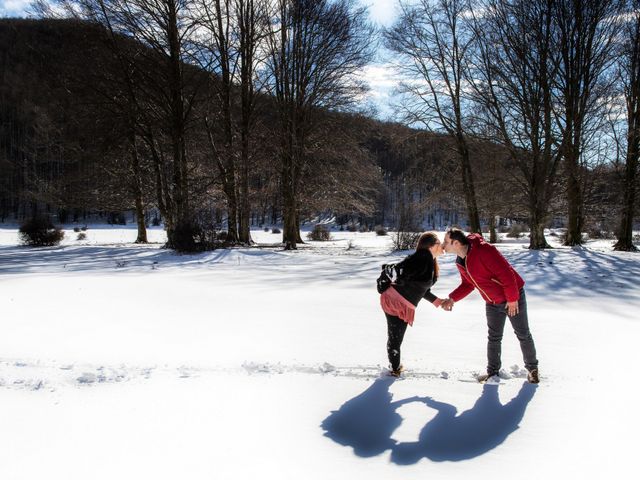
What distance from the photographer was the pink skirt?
12.0 ft

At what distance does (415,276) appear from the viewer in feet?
12.0

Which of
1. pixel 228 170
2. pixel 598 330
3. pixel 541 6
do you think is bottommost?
pixel 598 330

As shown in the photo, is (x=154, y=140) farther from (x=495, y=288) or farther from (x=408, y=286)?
(x=495, y=288)

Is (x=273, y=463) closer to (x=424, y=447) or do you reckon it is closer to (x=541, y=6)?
(x=424, y=447)

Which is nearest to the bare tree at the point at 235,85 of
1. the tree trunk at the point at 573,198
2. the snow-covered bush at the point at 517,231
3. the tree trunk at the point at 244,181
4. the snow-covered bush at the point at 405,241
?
the tree trunk at the point at 244,181

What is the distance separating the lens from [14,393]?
3.17 meters

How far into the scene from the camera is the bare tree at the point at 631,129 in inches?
620

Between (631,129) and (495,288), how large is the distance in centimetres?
1717

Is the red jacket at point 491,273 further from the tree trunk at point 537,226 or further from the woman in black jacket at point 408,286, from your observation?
the tree trunk at point 537,226

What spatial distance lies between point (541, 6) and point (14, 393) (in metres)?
17.2

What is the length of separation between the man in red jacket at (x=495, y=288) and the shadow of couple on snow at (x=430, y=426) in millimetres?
355

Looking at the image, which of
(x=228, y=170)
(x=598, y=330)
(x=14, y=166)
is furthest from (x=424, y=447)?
(x=14, y=166)

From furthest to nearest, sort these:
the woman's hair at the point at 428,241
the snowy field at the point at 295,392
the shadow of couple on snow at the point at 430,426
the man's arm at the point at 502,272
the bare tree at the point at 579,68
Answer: the bare tree at the point at 579,68, the woman's hair at the point at 428,241, the man's arm at the point at 502,272, the shadow of couple on snow at the point at 430,426, the snowy field at the point at 295,392

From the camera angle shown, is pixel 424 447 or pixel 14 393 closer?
pixel 424 447
